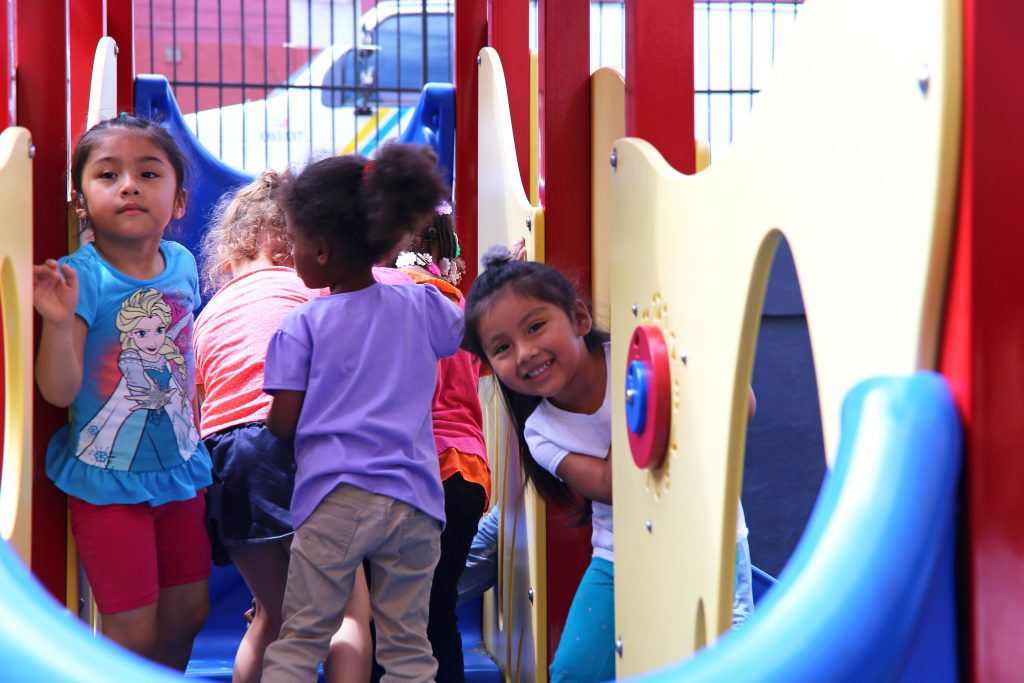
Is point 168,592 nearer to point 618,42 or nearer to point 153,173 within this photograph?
point 153,173

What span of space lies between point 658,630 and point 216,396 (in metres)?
1.01

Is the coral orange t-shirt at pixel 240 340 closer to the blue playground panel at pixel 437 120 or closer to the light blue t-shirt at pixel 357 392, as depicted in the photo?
the light blue t-shirt at pixel 357 392

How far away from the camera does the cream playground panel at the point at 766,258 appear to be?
0.82 metres

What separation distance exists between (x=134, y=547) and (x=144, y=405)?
0.23m

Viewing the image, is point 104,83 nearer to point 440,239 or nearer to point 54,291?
point 440,239

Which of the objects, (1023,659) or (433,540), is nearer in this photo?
(1023,659)

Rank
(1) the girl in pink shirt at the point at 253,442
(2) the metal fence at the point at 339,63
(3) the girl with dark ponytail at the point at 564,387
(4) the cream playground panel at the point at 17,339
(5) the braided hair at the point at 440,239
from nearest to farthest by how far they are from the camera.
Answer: (4) the cream playground panel at the point at 17,339, (3) the girl with dark ponytail at the point at 564,387, (1) the girl in pink shirt at the point at 253,442, (5) the braided hair at the point at 440,239, (2) the metal fence at the point at 339,63

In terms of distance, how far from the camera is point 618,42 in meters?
6.36

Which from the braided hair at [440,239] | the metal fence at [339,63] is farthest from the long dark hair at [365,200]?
the metal fence at [339,63]

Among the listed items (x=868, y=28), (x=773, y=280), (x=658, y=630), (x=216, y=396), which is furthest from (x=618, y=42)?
(x=868, y=28)

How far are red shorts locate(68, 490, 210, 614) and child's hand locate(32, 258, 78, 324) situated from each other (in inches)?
12.6

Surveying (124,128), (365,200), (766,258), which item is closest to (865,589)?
(766,258)

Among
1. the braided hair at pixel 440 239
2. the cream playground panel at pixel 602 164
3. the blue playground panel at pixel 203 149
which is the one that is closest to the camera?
the cream playground panel at pixel 602 164

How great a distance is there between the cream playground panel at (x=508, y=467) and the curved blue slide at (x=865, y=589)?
1.39 m
